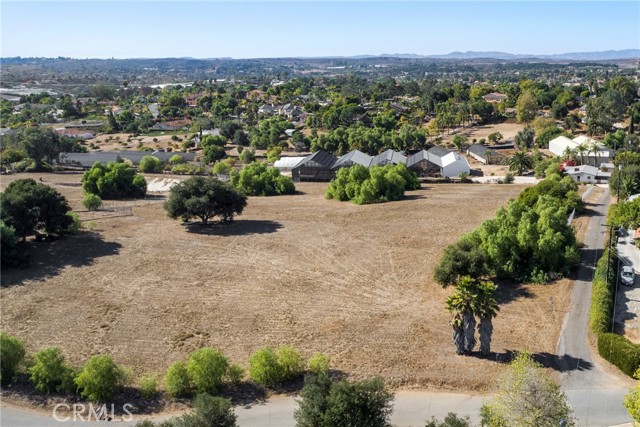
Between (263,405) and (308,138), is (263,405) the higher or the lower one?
the lower one

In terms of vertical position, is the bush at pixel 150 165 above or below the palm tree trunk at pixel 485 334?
above

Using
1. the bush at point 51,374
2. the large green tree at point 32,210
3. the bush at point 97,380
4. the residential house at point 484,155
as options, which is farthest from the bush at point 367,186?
the bush at point 51,374

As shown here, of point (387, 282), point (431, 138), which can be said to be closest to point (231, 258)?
point (387, 282)

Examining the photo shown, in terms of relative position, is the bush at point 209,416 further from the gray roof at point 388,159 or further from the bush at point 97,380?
the gray roof at point 388,159

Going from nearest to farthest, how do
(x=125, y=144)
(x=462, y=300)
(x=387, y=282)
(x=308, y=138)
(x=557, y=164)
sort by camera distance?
(x=462, y=300), (x=387, y=282), (x=557, y=164), (x=308, y=138), (x=125, y=144)

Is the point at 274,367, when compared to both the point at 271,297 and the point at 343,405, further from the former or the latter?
the point at 271,297

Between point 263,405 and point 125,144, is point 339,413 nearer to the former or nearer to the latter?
point 263,405
